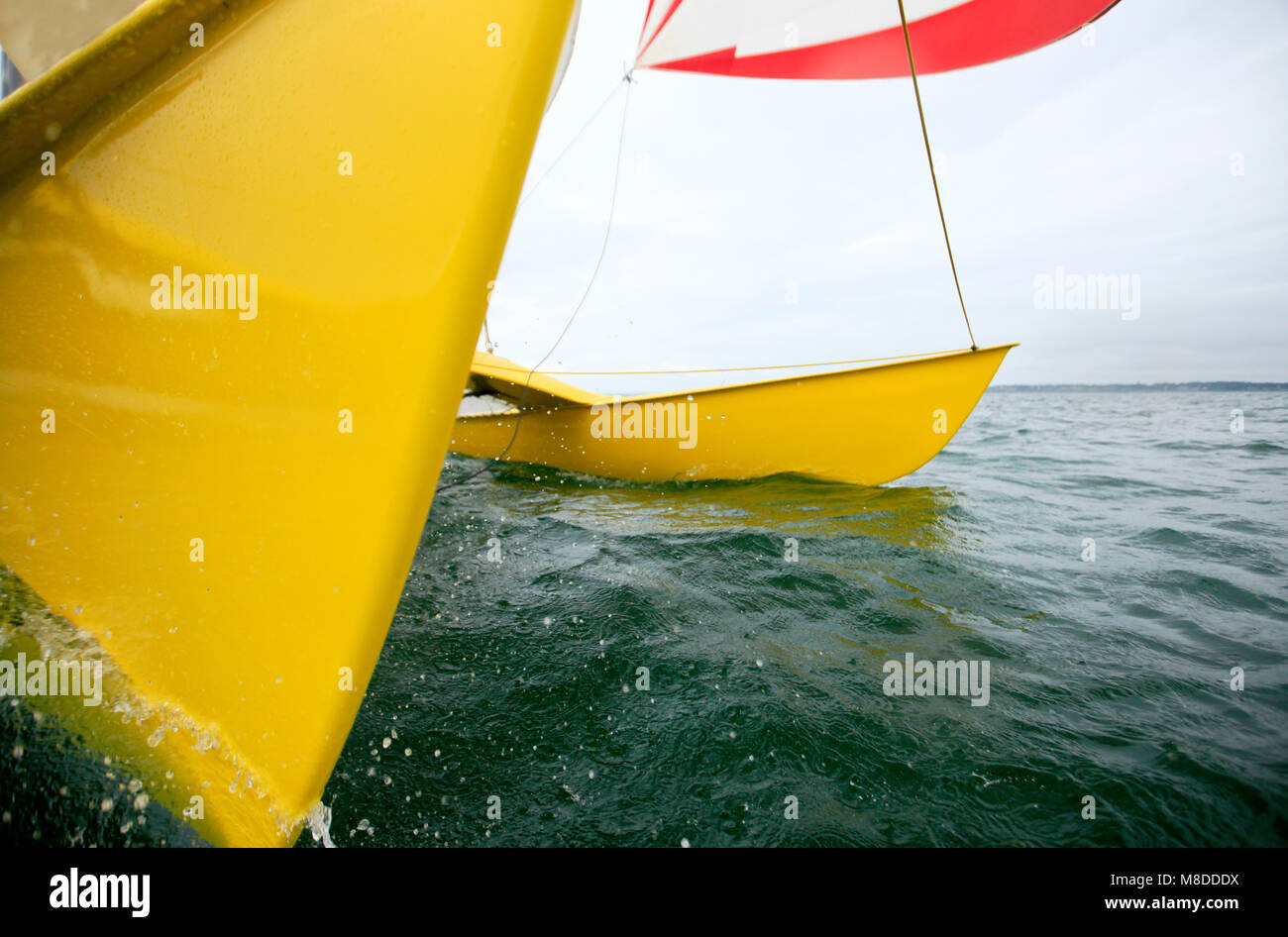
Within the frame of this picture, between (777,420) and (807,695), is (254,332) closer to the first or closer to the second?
(807,695)

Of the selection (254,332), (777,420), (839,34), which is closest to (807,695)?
(254,332)

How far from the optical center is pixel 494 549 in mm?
3400

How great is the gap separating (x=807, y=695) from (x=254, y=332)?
6.34ft

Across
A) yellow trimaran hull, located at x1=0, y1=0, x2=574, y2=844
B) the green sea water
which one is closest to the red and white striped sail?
the green sea water

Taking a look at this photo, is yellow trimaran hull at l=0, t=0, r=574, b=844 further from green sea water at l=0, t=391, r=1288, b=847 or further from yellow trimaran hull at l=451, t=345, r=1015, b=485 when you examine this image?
yellow trimaran hull at l=451, t=345, r=1015, b=485

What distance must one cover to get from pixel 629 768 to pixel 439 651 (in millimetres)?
972

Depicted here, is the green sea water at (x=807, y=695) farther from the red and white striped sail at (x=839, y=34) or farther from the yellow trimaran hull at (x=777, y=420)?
the red and white striped sail at (x=839, y=34)

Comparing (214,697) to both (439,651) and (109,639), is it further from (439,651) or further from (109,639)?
(439,651)

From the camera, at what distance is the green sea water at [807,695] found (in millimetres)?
1293

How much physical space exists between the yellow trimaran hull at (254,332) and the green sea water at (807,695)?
25 centimetres

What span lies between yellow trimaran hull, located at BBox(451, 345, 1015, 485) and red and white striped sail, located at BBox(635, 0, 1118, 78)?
4.06 metres

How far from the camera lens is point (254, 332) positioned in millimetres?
1297

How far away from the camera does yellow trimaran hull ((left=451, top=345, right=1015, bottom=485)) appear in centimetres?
431

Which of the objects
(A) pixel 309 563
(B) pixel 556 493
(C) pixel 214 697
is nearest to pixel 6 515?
(C) pixel 214 697
